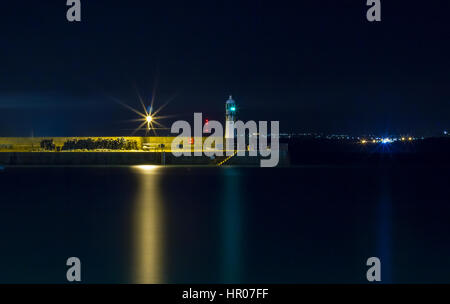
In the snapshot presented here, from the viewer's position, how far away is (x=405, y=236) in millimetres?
15734

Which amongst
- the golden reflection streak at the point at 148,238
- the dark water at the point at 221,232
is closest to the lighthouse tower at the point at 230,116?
the dark water at the point at 221,232

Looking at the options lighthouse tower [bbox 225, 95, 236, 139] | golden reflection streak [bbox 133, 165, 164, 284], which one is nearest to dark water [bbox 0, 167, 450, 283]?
golden reflection streak [bbox 133, 165, 164, 284]

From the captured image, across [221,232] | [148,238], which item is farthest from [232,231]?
[148,238]

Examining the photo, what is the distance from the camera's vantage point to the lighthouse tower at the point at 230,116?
64688 millimetres

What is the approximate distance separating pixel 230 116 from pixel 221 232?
164 ft

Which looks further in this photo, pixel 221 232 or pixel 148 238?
pixel 221 232

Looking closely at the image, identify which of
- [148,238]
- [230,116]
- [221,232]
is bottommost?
[148,238]

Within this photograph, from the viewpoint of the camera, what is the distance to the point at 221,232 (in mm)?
16203

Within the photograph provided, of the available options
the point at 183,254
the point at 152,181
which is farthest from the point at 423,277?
the point at 152,181

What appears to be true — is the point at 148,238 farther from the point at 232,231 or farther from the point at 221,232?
the point at 232,231

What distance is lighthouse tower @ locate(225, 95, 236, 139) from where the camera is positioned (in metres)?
64.7

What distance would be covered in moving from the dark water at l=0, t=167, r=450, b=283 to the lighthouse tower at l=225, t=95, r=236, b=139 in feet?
110
